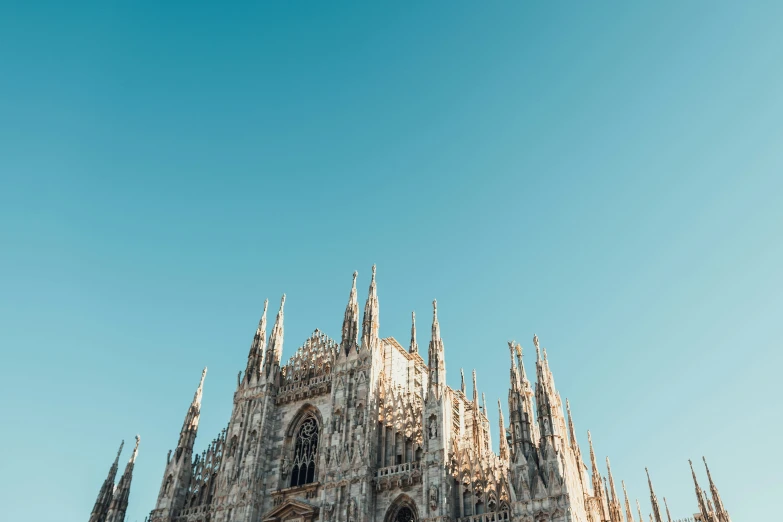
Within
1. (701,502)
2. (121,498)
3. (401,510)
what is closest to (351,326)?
(401,510)

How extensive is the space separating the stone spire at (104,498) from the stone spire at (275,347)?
13331mm

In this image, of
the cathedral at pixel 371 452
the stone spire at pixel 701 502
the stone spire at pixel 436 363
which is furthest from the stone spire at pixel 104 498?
the stone spire at pixel 701 502

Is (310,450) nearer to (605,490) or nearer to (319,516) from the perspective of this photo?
(319,516)

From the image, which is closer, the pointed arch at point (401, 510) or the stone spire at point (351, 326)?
the pointed arch at point (401, 510)

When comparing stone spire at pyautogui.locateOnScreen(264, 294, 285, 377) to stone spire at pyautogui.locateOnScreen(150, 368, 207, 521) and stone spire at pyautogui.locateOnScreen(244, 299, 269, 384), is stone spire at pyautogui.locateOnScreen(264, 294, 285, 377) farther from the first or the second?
stone spire at pyautogui.locateOnScreen(150, 368, 207, 521)

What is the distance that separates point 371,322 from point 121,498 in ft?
67.5

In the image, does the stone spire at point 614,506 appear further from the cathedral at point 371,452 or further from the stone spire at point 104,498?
the stone spire at point 104,498

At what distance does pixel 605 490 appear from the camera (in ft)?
141

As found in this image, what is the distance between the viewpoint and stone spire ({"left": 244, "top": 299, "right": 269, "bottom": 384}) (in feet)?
154

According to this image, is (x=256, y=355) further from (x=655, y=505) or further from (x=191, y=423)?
(x=655, y=505)

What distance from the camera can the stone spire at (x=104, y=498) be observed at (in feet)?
152

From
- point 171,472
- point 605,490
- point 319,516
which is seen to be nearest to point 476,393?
point 605,490

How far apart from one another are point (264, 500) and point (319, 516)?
5.12 metres

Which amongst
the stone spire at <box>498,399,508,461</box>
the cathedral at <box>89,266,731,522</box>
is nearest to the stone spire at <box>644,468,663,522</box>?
the cathedral at <box>89,266,731,522</box>
